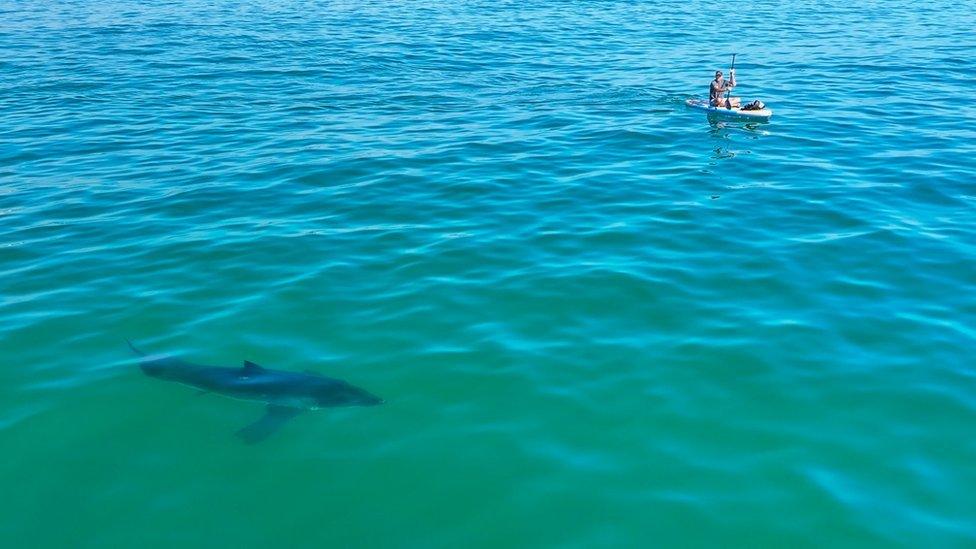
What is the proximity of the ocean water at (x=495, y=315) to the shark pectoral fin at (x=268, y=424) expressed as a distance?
0.25 metres

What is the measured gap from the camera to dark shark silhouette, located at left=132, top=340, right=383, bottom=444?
1098 cm

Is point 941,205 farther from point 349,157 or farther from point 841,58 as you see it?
point 841,58

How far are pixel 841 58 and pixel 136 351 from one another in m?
33.7

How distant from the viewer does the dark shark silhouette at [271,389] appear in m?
11.0

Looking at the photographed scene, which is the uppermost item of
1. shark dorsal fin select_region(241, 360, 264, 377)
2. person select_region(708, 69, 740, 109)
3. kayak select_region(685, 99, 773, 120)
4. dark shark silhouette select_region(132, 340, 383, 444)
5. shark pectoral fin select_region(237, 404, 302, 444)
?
person select_region(708, 69, 740, 109)

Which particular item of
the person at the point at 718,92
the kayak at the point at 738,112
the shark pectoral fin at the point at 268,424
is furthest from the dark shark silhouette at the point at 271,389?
the person at the point at 718,92

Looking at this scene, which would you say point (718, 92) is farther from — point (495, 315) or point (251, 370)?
point (251, 370)

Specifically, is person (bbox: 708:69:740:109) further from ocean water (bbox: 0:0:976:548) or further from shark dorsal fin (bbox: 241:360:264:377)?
shark dorsal fin (bbox: 241:360:264:377)

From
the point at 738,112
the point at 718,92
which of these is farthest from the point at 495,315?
the point at 718,92

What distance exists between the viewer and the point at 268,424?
10.9m

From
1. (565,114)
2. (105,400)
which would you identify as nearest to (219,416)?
(105,400)

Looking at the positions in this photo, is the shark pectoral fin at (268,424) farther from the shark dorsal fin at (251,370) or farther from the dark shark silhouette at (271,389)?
the shark dorsal fin at (251,370)

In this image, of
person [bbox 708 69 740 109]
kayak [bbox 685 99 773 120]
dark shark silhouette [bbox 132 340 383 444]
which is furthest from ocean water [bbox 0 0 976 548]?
person [bbox 708 69 740 109]

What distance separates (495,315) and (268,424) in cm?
431
